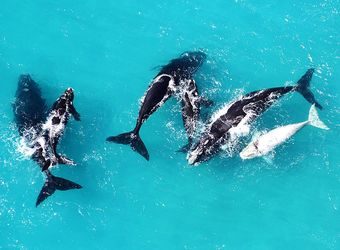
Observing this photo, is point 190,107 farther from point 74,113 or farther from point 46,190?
point 46,190

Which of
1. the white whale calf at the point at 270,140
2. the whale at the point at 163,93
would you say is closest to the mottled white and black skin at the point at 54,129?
the whale at the point at 163,93

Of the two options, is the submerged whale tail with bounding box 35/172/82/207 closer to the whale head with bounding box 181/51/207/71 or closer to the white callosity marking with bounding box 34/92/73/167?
the white callosity marking with bounding box 34/92/73/167

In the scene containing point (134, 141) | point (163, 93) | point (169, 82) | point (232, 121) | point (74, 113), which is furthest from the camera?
point (74, 113)

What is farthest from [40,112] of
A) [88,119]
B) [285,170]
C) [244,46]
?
[285,170]

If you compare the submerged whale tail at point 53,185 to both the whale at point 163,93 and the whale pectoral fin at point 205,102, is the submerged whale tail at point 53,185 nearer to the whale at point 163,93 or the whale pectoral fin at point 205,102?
the whale at point 163,93

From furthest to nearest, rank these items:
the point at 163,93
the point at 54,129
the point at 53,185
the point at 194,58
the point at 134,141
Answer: the point at 194,58 < the point at 54,129 < the point at 163,93 < the point at 134,141 < the point at 53,185

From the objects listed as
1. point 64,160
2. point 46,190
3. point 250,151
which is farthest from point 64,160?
point 250,151
